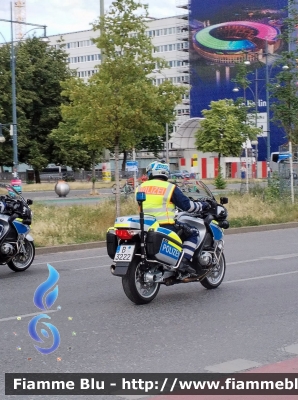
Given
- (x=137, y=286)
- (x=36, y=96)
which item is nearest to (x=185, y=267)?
(x=137, y=286)

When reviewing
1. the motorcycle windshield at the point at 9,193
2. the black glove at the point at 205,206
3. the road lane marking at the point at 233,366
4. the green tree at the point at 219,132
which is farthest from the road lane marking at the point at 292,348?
the green tree at the point at 219,132

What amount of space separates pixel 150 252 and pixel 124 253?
0.31m

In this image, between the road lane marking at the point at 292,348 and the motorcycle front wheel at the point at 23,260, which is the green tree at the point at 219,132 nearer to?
the motorcycle front wheel at the point at 23,260

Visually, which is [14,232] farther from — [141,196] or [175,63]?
[175,63]

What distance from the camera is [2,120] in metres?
59.2

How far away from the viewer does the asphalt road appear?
22.9ft

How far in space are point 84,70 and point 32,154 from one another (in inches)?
3340

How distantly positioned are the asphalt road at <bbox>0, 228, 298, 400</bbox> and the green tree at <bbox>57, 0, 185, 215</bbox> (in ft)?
28.5

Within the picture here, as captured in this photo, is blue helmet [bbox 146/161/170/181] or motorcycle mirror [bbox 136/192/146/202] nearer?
motorcycle mirror [bbox 136/192/146/202]

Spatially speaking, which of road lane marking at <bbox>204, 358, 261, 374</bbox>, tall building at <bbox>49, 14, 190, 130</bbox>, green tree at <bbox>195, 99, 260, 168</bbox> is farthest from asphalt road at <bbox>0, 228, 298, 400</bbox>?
tall building at <bbox>49, 14, 190, 130</bbox>

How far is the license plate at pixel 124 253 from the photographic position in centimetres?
951

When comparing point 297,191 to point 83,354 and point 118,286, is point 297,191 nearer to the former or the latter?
point 118,286

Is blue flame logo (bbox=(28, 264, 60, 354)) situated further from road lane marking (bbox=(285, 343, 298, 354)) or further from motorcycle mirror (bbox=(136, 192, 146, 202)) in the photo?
road lane marking (bbox=(285, 343, 298, 354))

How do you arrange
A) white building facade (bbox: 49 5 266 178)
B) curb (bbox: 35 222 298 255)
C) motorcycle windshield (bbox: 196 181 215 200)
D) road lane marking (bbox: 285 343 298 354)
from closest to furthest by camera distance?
road lane marking (bbox: 285 343 298 354), motorcycle windshield (bbox: 196 181 215 200), curb (bbox: 35 222 298 255), white building facade (bbox: 49 5 266 178)
